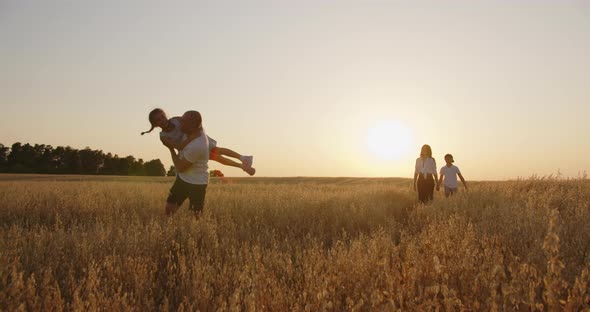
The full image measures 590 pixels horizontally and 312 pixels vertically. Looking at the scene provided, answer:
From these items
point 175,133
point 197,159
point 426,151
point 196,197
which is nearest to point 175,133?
point 175,133

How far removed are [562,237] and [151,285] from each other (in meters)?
4.34

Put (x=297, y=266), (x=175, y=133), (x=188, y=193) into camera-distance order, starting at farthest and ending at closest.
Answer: (x=188, y=193) < (x=175, y=133) < (x=297, y=266)

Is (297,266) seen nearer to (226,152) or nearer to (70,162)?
(226,152)

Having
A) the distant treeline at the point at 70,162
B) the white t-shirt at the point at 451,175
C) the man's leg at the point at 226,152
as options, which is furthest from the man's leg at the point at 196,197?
the distant treeline at the point at 70,162

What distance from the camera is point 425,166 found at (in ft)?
36.3

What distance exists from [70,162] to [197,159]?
66.4 metres

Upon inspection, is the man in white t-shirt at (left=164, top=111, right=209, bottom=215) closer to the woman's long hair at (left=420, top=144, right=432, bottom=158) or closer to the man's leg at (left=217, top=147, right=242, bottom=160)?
the man's leg at (left=217, top=147, right=242, bottom=160)

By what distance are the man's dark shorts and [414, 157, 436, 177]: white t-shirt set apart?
7.07 metres

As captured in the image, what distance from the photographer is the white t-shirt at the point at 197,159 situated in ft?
17.2

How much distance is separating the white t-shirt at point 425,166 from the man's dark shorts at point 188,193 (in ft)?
23.2

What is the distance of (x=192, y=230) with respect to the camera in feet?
16.7

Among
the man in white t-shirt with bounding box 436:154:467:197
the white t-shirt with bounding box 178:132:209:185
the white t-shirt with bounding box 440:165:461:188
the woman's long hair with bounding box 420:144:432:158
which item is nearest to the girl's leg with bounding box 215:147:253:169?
the white t-shirt with bounding box 178:132:209:185

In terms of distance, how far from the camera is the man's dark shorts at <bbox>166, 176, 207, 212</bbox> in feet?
18.5

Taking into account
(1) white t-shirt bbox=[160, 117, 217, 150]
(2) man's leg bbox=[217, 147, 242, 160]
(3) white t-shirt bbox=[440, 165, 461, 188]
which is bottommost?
Result: (3) white t-shirt bbox=[440, 165, 461, 188]
